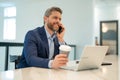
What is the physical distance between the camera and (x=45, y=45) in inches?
64.4

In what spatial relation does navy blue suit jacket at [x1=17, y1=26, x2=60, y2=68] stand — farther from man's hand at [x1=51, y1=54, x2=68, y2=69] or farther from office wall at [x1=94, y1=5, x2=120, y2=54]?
office wall at [x1=94, y1=5, x2=120, y2=54]

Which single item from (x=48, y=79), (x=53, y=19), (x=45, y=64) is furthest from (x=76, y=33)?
(x=48, y=79)

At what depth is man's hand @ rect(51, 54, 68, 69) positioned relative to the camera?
1.29 meters

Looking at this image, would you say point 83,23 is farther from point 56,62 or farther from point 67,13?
point 56,62

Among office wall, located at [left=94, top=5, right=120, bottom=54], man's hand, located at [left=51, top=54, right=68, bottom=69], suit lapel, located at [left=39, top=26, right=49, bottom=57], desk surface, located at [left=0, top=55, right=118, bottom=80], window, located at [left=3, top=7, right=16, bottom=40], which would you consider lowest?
desk surface, located at [left=0, top=55, right=118, bottom=80]

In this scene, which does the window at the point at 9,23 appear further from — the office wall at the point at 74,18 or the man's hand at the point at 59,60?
the man's hand at the point at 59,60

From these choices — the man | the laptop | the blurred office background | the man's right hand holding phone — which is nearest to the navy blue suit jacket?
the man

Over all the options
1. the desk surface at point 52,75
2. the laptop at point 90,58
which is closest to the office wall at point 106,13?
the laptop at point 90,58

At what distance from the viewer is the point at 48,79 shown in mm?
971

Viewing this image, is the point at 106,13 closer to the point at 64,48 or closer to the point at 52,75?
the point at 64,48

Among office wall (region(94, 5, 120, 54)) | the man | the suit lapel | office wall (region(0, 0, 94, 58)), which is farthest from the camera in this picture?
office wall (region(94, 5, 120, 54))

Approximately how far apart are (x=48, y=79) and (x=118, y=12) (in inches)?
359

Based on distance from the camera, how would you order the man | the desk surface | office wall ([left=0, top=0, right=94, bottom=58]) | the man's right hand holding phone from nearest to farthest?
the desk surface < the man < the man's right hand holding phone < office wall ([left=0, top=0, right=94, bottom=58])

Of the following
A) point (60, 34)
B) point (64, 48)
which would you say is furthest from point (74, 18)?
point (64, 48)
